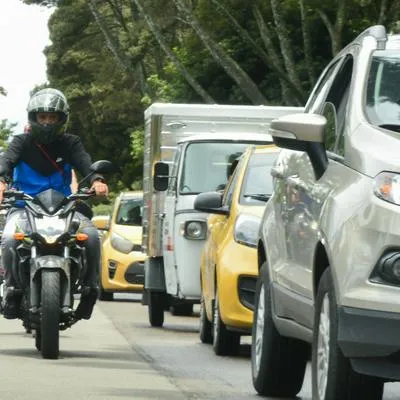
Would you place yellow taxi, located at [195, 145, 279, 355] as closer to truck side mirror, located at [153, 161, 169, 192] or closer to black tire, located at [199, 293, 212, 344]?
black tire, located at [199, 293, 212, 344]

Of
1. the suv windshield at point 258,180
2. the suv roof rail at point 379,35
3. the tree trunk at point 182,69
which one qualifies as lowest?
the tree trunk at point 182,69

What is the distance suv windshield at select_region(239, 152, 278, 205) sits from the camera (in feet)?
48.3

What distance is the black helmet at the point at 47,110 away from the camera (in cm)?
1338

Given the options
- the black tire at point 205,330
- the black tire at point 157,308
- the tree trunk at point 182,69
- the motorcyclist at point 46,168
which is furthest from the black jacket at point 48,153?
the tree trunk at point 182,69

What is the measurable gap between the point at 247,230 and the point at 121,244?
1219 centimetres

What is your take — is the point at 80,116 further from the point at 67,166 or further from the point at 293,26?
the point at 67,166

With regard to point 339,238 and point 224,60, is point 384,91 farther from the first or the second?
point 224,60

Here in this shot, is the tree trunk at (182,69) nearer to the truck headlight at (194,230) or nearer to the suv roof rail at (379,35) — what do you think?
the truck headlight at (194,230)

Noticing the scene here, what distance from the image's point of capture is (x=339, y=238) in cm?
793

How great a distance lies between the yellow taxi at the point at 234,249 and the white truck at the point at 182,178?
5.65 ft

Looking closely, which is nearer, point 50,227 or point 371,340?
point 371,340

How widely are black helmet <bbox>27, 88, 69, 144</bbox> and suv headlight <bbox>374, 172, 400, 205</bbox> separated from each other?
5.99 meters

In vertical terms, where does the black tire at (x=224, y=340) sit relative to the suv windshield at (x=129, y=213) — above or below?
above

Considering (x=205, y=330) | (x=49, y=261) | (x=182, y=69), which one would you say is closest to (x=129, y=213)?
(x=205, y=330)
